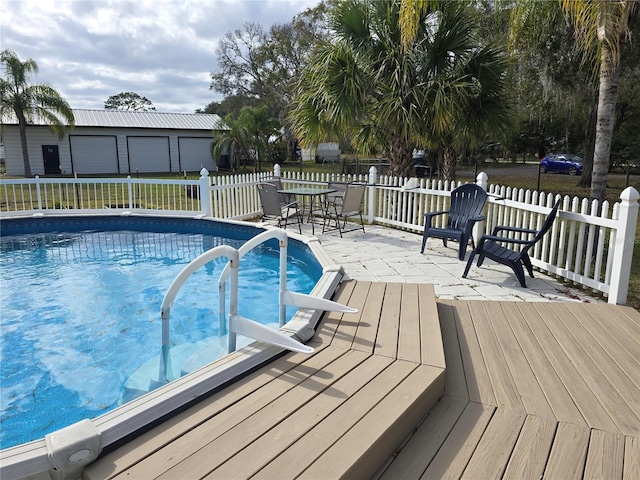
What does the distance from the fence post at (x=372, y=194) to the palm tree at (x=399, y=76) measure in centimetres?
82

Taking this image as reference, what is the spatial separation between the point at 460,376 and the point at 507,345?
2.02 ft

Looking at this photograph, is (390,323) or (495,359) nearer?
(495,359)

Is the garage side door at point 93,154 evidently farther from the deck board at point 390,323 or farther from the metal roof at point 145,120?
the deck board at point 390,323

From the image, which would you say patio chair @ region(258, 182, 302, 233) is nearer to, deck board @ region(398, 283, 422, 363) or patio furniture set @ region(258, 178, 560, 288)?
patio furniture set @ region(258, 178, 560, 288)

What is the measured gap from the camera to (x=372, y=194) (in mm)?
8297

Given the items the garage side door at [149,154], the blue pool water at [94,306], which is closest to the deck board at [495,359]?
the blue pool water at [94,306]

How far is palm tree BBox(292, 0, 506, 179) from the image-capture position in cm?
732

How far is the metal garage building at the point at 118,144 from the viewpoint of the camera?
2008cm

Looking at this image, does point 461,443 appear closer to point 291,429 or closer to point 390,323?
point 291,429

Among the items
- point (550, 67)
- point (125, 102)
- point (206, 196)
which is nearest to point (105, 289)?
point (206, 196)

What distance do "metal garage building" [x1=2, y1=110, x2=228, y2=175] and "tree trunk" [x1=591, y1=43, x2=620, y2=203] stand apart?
59.8 feet

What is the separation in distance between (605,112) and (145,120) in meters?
22.0

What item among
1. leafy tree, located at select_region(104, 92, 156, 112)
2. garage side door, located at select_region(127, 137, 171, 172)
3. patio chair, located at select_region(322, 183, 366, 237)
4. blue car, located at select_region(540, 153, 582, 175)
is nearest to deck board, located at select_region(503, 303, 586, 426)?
patio chair, located at select_region(322, 183, 366, 237)

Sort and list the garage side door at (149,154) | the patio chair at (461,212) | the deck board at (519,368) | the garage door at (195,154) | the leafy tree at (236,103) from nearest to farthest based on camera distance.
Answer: the deck board at (519,368) < the patio chair at (461,212) < the garage side door at (149,154) < the garage door at (195,154) < the leafy tree at (236,103)
